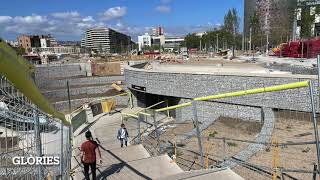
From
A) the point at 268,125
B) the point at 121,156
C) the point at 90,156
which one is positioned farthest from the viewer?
the point at 268,125

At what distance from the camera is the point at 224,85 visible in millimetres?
18266

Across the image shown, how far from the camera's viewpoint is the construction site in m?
4.64

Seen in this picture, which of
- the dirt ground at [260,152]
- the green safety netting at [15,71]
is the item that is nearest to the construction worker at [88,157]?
the dirt ground at [260,152]

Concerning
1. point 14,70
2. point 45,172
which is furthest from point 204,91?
point 14,70

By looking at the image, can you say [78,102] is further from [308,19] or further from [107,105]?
[308,19]

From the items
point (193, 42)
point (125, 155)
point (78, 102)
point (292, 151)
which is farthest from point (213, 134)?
point (193, 42)

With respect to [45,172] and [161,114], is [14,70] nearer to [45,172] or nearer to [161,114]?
[45,172]

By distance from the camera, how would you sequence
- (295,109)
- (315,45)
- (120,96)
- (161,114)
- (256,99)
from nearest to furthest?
(295,109)
(256,99)
(161,114)
(120,96)
(315,45)

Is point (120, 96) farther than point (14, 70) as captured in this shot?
Yes

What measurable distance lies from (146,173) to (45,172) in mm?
2220

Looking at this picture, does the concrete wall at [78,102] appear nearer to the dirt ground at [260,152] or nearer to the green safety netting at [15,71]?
the dirt ground at [260,152]

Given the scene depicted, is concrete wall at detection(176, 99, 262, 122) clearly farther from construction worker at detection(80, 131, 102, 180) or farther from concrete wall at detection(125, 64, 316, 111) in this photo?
construction worker at detection(80, 131, 102, 180)

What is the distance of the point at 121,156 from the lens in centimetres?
960

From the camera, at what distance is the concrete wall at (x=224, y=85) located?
14836mm
